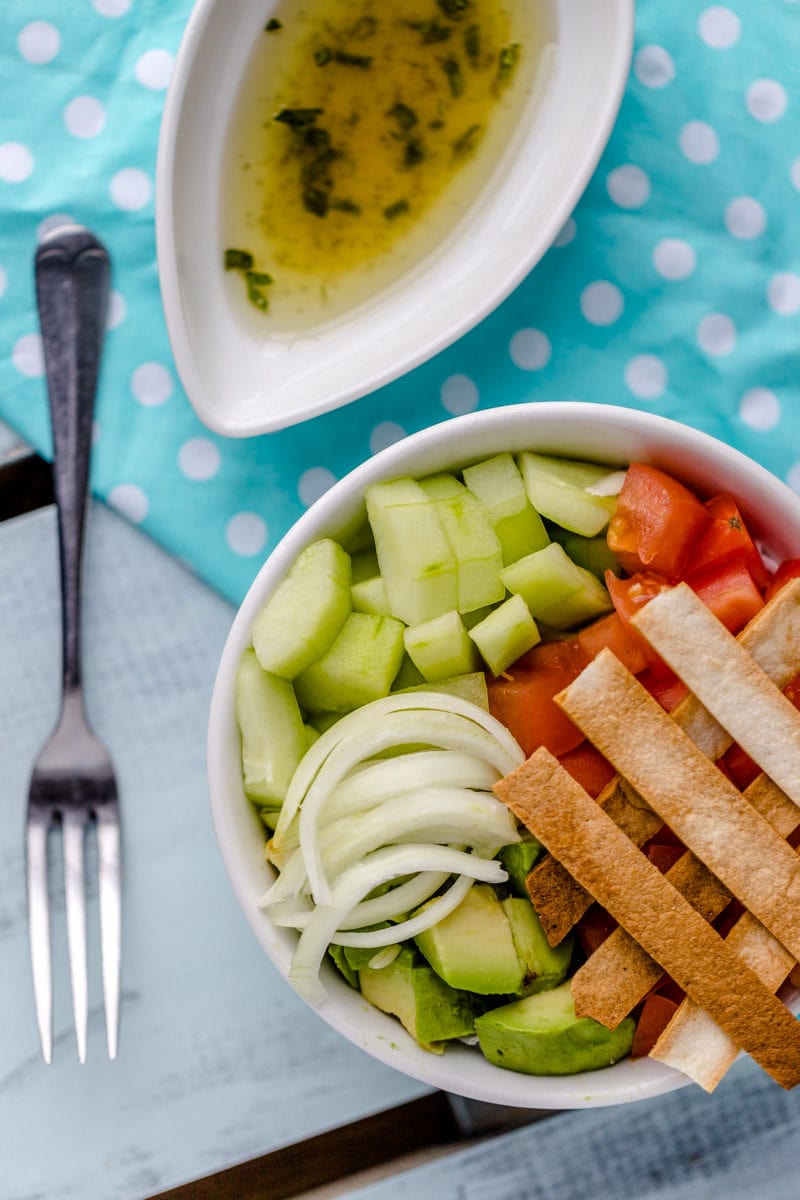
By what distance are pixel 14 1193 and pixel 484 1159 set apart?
72cm

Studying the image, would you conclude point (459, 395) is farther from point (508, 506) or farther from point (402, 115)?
point (402, 115)

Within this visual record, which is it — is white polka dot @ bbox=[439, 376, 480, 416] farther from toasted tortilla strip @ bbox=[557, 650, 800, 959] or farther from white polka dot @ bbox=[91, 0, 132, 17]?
white polka dot @ bbox=[91, 0, 132, 17]

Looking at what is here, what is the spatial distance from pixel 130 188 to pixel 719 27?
0.93 m

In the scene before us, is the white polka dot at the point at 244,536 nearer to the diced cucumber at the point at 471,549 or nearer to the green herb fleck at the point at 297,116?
the diced cucumber at the point at 471,549

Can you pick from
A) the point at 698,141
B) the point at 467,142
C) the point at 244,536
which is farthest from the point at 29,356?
the point at 698,141

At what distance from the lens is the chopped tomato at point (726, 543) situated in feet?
4.28

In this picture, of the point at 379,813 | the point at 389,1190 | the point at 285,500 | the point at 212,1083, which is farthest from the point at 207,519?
the point at 389,1190

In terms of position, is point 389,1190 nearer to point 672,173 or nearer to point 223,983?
point 223,983

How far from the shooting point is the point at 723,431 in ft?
5.25

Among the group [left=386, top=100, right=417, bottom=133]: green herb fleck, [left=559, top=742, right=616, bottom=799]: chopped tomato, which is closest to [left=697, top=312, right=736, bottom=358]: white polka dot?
[left=386, top=100, right=417, bottom=133]: green herb fleck

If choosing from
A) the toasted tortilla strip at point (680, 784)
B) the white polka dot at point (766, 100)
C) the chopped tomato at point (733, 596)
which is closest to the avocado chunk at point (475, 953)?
the toasted tortilla strip at point (680, 784)

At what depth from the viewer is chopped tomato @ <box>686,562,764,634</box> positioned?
50.2 inches

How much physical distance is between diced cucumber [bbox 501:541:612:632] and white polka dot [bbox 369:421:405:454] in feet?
1.23

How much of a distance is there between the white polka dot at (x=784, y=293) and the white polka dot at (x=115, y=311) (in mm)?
987
